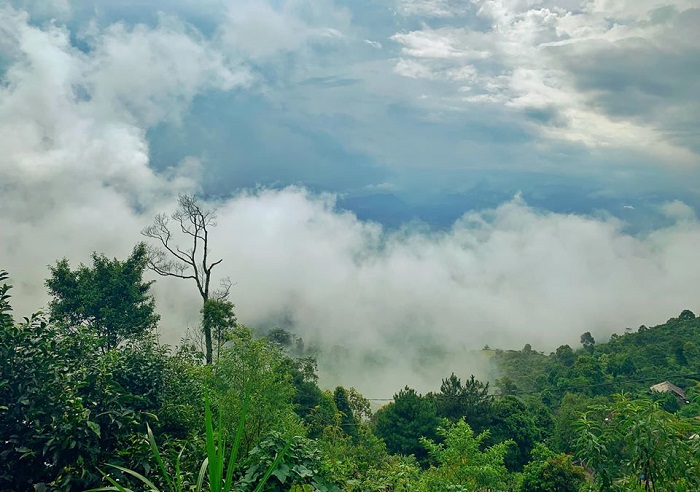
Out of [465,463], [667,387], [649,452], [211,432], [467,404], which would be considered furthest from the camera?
[667,387]

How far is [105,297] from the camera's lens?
22453 mm

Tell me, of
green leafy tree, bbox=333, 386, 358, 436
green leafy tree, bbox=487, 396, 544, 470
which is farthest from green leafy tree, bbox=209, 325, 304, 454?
green leafy tree, bbox=487, 396, 544, 470

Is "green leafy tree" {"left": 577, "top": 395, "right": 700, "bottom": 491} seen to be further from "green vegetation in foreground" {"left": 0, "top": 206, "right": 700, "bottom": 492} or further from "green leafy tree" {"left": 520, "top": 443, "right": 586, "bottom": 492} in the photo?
"green leafy tree" {"left": 520, "top": 443, "right": 586, "bottom": 492}

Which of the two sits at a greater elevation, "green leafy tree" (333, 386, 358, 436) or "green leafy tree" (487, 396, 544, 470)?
"green leafy tree" (333, 386, 358, 436)

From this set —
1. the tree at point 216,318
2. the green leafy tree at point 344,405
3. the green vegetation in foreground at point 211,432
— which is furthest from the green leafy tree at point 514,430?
the tree at point 216,318

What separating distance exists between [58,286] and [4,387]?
18.6 metres

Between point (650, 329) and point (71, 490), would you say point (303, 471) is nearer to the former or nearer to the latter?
point (71, 490)

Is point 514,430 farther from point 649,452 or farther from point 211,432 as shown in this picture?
point 211,432

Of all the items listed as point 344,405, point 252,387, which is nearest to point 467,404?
point 344,405

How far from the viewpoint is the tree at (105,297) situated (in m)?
22.1

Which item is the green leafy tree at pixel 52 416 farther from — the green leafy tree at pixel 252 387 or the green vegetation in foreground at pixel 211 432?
the green leafy tree at pixel 252 387

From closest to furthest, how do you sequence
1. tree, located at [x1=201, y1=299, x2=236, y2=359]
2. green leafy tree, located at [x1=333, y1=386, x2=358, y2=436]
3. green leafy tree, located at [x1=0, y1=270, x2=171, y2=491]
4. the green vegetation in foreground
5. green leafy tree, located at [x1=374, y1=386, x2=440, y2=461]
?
1. the green vegetation in foreground
2. green leafy tree, located at [x1=0, y1=270, x2=171, y2=491]
3. tree, located at [x1=201, y1=299, x2=236, y2=359]
4. green leafy tree, located at [x1=374, y1=386, x2=440, y2=461]
5. green leafy tree, located at [x1=333, y1=386, x2=358, y2=436]

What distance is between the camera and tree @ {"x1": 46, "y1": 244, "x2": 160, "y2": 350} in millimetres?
22062

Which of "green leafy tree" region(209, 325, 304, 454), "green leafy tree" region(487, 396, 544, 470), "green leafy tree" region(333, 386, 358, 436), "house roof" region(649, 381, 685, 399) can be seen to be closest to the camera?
"green leafy tree" region(209, 325, 304, 454)
